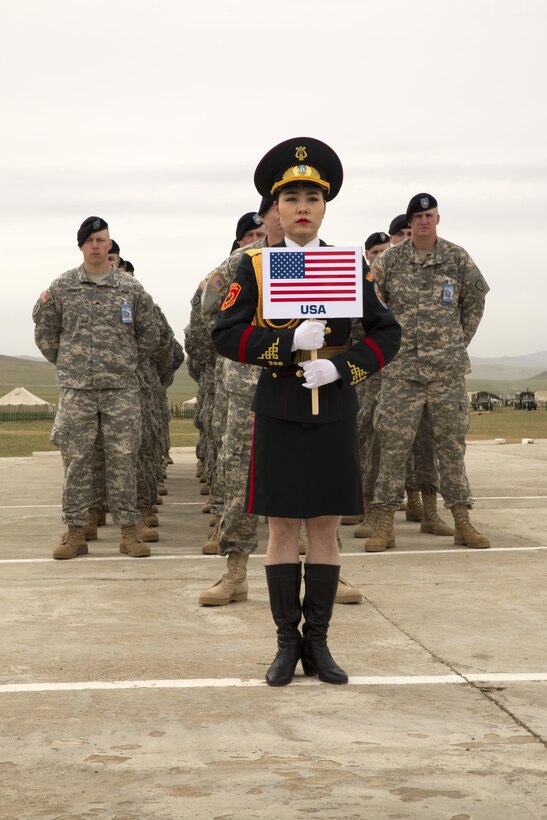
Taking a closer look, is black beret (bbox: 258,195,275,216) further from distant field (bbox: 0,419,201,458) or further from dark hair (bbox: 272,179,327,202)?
distant field (bbox: 0,419,201,458)

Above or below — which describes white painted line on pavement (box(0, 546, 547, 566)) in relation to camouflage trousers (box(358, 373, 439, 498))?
below

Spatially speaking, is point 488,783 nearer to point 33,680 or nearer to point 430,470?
point 33,680

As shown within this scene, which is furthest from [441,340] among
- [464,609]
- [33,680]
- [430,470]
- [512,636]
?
[33,680]

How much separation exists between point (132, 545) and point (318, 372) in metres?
3.63

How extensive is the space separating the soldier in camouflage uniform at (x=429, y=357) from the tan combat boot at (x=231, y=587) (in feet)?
6.02

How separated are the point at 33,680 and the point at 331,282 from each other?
182 cm

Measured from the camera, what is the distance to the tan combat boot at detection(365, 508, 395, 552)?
7.20 m

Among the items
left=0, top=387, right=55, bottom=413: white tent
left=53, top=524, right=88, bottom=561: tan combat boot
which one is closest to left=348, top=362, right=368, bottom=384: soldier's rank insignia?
left=53, top=524, right=88, bottom=561: tan combat boot

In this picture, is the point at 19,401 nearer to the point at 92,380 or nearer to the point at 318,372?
the point at 92,380

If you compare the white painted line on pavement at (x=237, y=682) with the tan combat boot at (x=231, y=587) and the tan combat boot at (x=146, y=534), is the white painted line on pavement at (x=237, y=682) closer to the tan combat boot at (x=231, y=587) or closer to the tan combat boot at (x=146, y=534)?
the tan combat boot at (x=231, y=587)

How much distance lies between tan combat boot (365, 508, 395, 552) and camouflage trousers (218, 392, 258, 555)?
1772 millimetres

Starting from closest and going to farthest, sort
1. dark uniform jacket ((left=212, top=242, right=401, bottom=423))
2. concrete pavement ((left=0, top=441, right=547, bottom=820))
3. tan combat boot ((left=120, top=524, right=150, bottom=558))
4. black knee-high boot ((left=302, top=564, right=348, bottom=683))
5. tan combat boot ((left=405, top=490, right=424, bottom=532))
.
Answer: concrete pavement ((left=0, top=441, right=547, bottom=820)) → dark uniform jacket ((left=212, top=242, right=401, bottom=423)) → black knee-high boot ((left=302, top=564, right=348, bottom=683)) → tan combat boot ((left=120, top=524, right=150, bottom=558)) → tan combat boot ((left=405, top=490, right=424, bottom=532))

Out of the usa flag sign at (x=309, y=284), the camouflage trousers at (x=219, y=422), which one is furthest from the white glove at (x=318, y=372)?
the camouflage trousers at (x=219, y=422)

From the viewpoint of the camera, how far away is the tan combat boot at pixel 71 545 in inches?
279
